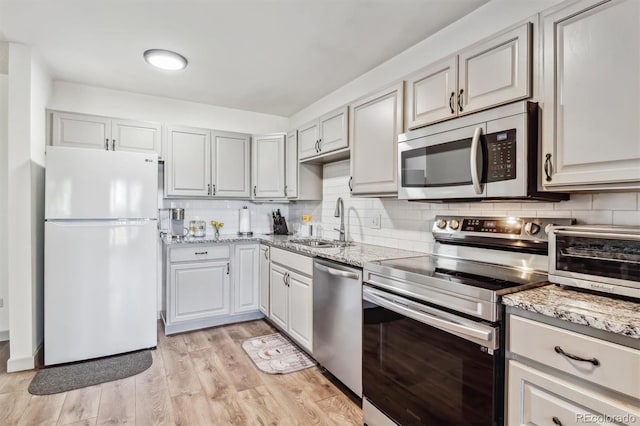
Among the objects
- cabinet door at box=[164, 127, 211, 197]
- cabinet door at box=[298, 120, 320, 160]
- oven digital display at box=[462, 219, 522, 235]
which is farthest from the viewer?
cabinet door at box=[164, 127, 211, 197]

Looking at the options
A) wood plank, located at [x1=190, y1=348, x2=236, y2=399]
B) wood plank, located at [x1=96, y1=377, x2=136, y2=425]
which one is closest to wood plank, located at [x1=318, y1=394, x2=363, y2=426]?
wood plank, located at [x1=190, y1=348, x2=236, y2=399]

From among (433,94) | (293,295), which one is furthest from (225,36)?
(293,295)

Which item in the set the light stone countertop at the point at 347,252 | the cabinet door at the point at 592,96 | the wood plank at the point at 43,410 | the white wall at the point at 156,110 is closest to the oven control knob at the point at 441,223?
the light stone countertop at the point at 347,252

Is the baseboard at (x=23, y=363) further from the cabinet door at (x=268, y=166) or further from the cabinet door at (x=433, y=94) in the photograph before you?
the cabinet door at (x=433, y=94)

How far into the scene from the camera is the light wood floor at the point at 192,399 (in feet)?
6.45

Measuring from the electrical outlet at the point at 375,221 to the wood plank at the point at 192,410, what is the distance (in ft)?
5.80

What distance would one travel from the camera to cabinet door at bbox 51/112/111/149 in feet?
9.88

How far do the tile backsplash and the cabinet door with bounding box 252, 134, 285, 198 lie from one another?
1.49 ft

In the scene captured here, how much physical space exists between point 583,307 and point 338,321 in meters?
1.39

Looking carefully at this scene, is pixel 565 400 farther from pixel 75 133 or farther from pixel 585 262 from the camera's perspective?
pixel 75 133

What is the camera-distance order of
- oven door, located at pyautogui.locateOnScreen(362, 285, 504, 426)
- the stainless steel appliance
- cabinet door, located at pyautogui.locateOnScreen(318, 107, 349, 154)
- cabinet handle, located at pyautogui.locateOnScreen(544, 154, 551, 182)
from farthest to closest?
cabinet door, located at pyautogui.locateOnScreen(318, 107, 349, 154) < cabinet handle, located at pyautogui.locateOnScreen(544, 154, 551, 182) < oven door, located at pyautogui.locateOnScreen(362, 285, 504, 426) < the stainless steel appliance

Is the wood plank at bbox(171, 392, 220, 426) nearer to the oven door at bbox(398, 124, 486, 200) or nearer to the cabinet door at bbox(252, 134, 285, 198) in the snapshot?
the oven door at bbox(398, 124, 486, 200)

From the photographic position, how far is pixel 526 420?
121 centimetres

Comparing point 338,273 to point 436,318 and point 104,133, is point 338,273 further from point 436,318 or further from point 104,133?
point 104,133
